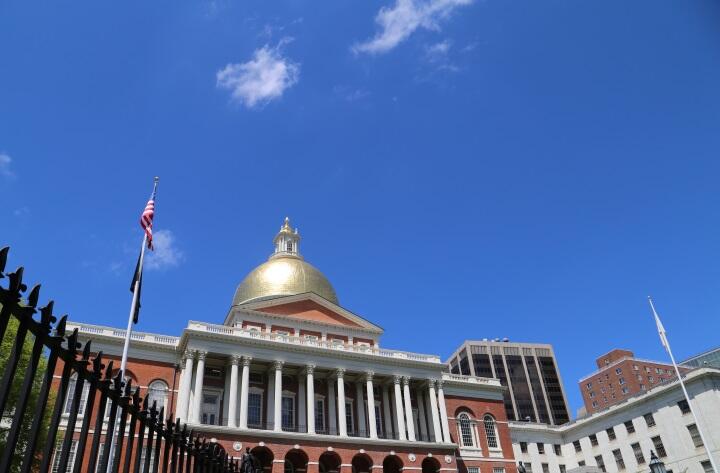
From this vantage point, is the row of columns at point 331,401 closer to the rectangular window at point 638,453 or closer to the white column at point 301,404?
the white column at point 301,404

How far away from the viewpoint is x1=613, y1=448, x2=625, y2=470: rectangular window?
61375mm

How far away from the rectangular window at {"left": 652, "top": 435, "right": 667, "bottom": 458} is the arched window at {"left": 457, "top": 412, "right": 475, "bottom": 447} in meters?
20.1

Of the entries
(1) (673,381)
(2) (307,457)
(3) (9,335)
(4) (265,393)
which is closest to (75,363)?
(3) (9,335)

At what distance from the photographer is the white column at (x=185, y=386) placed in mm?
41625

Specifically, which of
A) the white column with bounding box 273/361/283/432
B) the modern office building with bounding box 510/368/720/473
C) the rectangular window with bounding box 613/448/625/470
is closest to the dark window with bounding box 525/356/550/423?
the modern office building with bounding box 510/368/720/473

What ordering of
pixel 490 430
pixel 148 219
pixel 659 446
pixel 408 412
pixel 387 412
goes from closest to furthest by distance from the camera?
pixel 148 219, pixel 408 412, pixel 387 412, pixel 490 430, pixel 659 446

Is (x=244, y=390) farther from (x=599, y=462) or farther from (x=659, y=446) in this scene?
(x=599, y=462)

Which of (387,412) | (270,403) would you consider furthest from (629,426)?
(270,403)

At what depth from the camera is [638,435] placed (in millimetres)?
60344

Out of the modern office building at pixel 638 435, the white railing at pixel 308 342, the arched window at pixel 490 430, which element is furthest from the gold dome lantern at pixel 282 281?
the modern office building at pixel 638 435

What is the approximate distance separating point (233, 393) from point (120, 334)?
33.4 ft

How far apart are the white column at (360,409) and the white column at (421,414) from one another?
5.64m

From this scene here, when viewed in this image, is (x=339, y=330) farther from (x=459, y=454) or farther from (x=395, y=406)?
(x=459, y=454)

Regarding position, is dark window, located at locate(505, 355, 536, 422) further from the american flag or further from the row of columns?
the american flag
